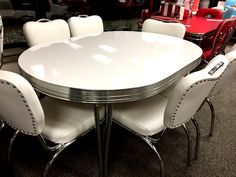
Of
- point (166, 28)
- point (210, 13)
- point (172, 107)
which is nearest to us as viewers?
point (172, 107)

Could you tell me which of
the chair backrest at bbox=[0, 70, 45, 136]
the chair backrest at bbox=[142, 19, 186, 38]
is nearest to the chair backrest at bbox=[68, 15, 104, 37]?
the chair backrest at bbox=[142, 19, 186, 38]

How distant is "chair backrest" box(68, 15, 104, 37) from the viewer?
6.39ft

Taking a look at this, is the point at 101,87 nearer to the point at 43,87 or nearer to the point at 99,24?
the point at 43,87

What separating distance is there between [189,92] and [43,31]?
4.22 ft

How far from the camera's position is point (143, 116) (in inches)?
47.2

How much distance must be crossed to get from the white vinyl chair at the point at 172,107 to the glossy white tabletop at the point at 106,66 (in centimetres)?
12

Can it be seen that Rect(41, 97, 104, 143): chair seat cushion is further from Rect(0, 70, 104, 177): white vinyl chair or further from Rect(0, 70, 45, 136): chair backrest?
Rect(0, 70, 45, 136): chair backrest

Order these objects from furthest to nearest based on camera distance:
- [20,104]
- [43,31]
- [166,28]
A: 1. [166,28]
2. [43,31]
3. [20,104]

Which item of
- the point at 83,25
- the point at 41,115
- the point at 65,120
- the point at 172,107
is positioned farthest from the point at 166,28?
the point at 41,115

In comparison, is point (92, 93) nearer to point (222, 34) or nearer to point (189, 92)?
point (189, 92)

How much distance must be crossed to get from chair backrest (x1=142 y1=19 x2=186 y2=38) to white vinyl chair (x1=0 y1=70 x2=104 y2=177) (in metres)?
1.23

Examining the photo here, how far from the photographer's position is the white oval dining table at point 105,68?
3.03 feet

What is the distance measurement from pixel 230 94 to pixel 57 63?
2.19m

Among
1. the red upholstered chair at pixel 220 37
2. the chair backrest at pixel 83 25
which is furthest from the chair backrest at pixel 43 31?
the red upholstered chair at pixel 220 37
